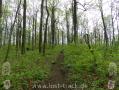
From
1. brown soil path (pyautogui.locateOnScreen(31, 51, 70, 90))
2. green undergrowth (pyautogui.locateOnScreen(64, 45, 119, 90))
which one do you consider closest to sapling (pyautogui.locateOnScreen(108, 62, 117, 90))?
green undergrowth (pyautogui.locateOnScreen(64, 45, 119, 90))

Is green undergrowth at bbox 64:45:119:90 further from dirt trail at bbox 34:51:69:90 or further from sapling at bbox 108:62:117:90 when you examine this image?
dirt trail at bbox 34:51:69:90

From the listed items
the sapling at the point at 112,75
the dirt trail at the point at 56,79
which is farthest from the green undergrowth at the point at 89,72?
the dirt trail at the point at 56,79

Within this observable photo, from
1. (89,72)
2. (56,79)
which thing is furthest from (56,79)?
(89,72)

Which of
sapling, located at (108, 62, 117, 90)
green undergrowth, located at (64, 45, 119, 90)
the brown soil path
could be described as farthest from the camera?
green undergrowth, located at (64, 45, 119, 90)

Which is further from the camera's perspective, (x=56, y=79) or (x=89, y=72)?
(x=89, y=72)

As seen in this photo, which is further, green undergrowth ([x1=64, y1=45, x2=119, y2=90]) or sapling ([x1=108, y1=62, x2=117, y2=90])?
green undergrowth ([x1=64, y1=45, x2=119, y2=90])

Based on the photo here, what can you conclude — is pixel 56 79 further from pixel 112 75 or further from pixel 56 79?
pixel 112 75

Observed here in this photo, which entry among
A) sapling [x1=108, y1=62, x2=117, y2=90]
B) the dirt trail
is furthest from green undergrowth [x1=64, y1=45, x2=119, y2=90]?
the dirt trail

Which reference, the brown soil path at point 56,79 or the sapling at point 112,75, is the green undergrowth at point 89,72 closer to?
the sapling at point 112,75

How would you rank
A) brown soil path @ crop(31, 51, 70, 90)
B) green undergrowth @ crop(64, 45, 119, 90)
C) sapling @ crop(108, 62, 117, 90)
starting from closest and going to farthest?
sapling @ crop(108, 62, 117, 90), brown soil path @ crop(31, 51, 70, 90), green undergrowth @ crop(64, 45, 119, 90)

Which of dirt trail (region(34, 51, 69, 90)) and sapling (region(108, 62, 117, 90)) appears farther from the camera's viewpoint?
dirt trail (region(34, 51, 69, 90))

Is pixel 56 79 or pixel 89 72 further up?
pixel 89 72

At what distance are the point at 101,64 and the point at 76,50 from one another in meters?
5.19

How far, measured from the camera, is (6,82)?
9.91 m
